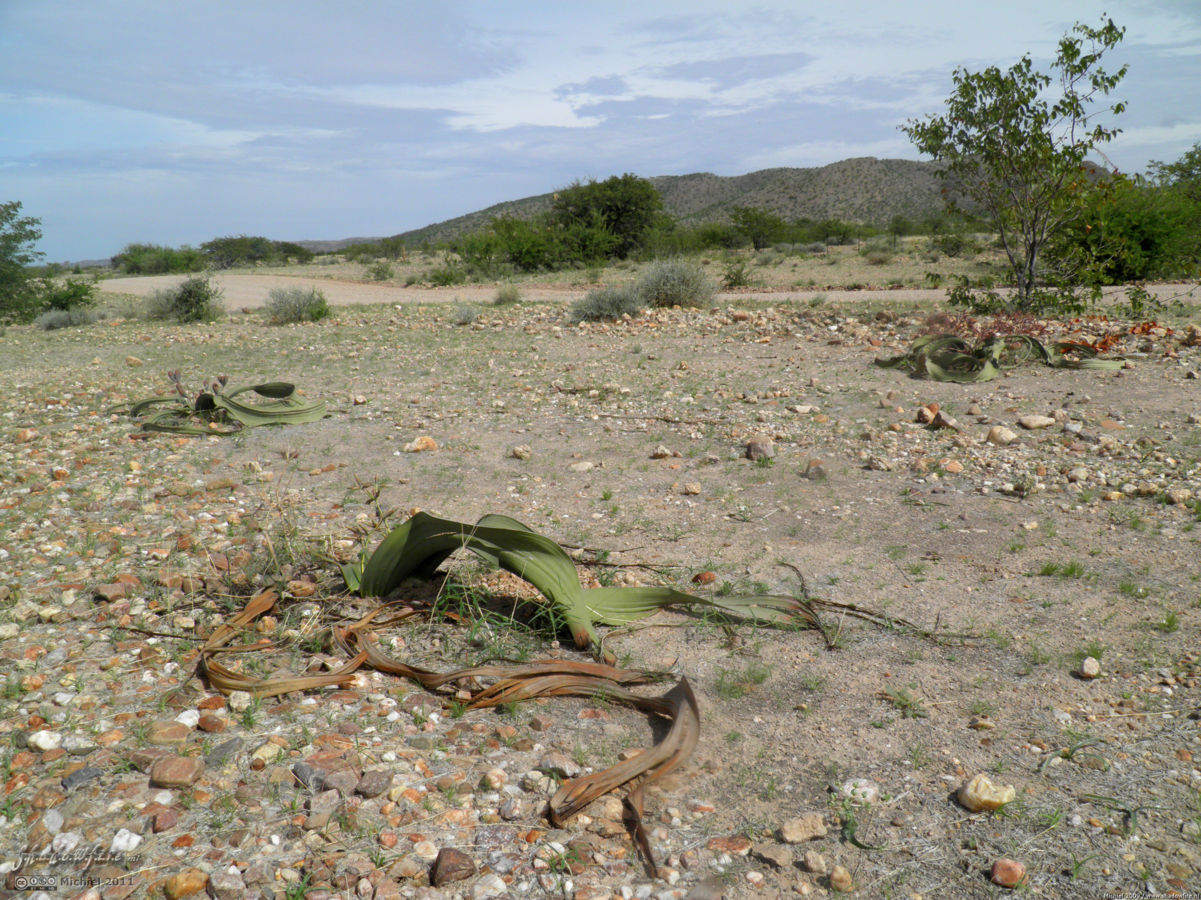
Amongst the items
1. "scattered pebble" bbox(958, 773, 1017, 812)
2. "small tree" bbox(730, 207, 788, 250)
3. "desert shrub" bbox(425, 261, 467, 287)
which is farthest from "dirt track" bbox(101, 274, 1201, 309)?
"small tree" bbox(730, 207, 788, 250)

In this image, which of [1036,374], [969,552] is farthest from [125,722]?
[1036,374]

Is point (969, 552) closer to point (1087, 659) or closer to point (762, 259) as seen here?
point (1087, 659)

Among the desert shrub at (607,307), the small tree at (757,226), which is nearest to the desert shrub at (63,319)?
the desert shrub at (607,307)

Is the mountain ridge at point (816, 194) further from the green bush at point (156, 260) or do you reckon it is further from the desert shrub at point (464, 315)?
the desert shrub at point (464, 315)

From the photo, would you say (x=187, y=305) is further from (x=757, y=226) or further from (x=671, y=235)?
(x=757, y=226)

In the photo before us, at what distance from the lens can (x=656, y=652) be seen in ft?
9.79

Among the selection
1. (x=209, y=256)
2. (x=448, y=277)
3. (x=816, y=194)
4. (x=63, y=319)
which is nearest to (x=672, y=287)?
(x=63, y=319)

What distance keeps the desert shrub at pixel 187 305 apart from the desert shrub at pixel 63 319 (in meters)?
1.12

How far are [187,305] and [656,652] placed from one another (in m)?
14.0

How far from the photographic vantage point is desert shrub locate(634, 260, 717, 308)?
1193cm

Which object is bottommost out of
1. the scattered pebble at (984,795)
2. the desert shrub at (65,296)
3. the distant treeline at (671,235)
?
the scattered pebble at (984,795)

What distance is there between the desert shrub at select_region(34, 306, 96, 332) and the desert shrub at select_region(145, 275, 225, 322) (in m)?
1.12

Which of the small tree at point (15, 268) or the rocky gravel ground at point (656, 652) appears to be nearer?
the rocky gravel ground at point (656, 652)

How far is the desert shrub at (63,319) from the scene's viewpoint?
13.8m
